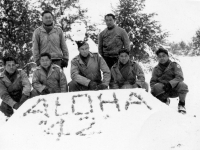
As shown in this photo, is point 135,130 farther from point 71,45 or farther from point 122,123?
point 71,45

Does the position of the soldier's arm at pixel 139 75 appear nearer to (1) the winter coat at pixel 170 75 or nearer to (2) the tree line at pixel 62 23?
(1) the winter coat at pixel 170 75

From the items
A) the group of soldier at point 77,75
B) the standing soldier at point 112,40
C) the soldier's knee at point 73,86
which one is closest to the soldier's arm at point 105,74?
the group of soldier at point 77,75

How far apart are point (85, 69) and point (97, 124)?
1.64 metres

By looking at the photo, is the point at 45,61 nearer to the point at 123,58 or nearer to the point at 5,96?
the point at 5,96

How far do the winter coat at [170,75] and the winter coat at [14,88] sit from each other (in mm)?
2472

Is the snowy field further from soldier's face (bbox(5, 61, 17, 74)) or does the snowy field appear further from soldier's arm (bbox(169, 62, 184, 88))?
soldier's face (bbox(5, 61, 17, 74))

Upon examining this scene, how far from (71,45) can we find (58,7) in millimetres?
2481

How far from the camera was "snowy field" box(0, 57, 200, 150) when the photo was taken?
338 cm

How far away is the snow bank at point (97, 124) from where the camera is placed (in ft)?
11.1

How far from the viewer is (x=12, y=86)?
17.1 feet

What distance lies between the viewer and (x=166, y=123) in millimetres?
3676

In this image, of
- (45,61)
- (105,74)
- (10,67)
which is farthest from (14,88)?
(105,74)

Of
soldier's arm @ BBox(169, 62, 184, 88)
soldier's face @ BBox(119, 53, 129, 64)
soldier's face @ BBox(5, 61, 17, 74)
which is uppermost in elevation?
soldier's face @ BBox(119, 53, 129, 64)

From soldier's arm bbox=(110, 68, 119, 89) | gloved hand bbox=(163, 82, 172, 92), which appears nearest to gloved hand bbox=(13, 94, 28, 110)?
soldier's arm bbox=(110, 68, 119, 89)
